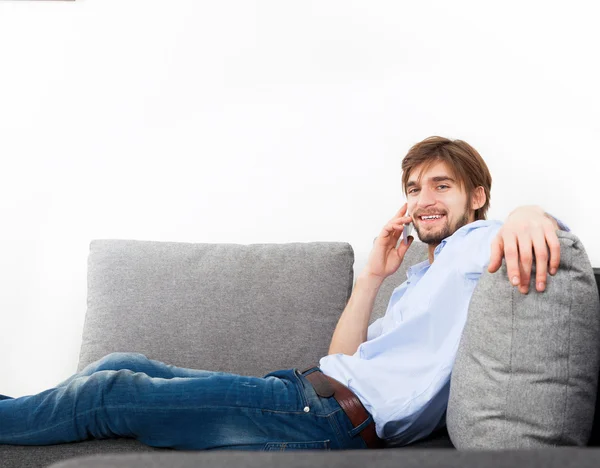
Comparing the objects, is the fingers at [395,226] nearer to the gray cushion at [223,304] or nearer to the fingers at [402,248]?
the fingers at [402,248]

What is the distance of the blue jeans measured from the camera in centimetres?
135

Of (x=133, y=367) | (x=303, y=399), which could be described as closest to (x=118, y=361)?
(x=133, y=367)

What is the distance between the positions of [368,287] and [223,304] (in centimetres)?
51

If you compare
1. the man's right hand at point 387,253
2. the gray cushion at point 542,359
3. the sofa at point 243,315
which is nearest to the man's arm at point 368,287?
the man's right hand at point 387,253

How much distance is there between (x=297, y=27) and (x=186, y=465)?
2.29 metres

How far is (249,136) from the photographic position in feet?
8.48

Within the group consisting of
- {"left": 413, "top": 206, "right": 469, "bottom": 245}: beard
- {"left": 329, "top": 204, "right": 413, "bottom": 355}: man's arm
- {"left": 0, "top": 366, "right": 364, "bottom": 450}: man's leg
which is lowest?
{"left": 0, "top": 366, "right": 364, "bottom": 450}: man's leg

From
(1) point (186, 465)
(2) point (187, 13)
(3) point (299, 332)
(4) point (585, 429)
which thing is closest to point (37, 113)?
(2) point (187, 13)

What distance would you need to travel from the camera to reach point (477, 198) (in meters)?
1.94

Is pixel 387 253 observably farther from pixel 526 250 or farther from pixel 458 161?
pixel 526 250

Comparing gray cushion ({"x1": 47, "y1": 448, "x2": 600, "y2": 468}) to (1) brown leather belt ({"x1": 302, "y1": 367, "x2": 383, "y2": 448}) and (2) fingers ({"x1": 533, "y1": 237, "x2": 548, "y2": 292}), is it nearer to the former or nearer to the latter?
(2) fingers ({"x1": 533, "y1": 237, "x2": 548, "y2": 292})

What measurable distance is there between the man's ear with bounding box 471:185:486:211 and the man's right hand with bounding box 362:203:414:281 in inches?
7.6

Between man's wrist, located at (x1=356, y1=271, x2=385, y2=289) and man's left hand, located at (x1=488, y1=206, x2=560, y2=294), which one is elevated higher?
man's left hand, located at (x1=488, y1=206, x2=560, y2=294)

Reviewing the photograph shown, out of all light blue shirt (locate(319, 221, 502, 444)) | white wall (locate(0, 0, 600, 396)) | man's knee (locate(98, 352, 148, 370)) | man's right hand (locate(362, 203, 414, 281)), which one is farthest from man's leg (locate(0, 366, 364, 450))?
white wall (locate(0, 0, 600, 396))
